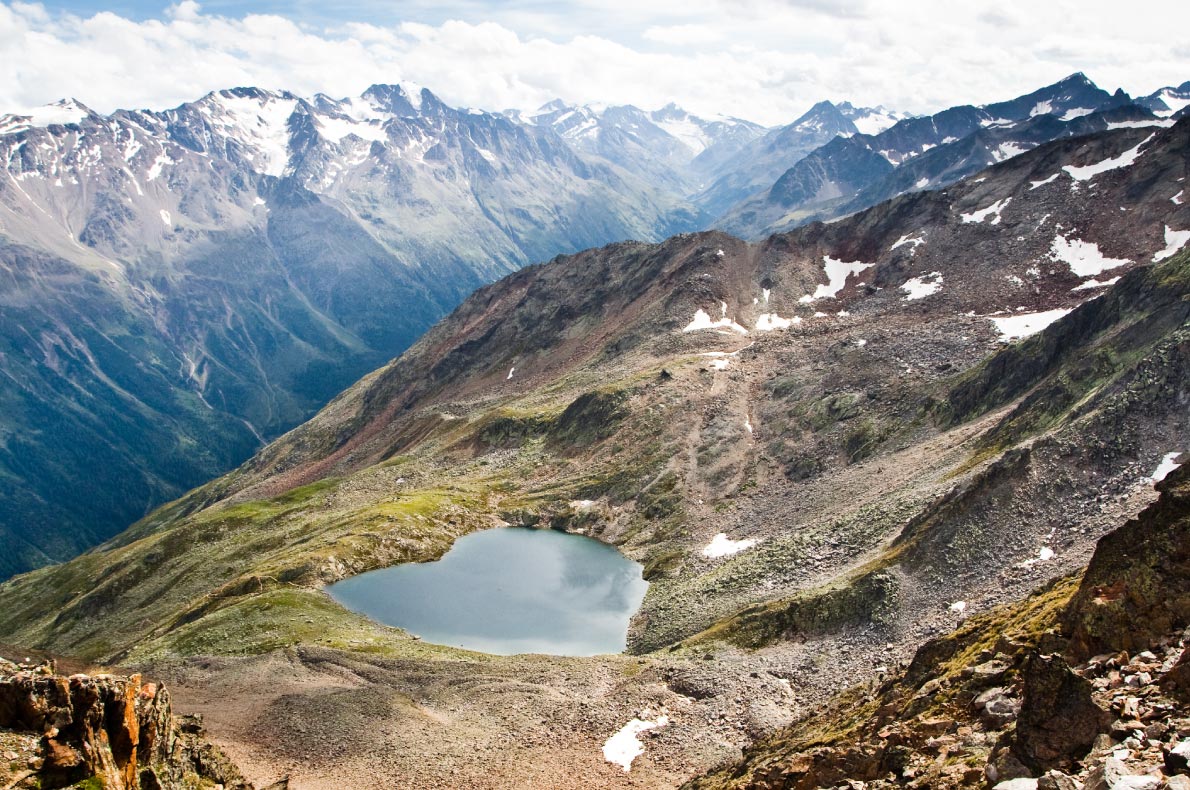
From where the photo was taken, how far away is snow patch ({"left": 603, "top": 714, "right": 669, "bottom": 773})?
5012 centimetres

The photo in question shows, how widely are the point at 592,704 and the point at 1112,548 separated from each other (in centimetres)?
3574

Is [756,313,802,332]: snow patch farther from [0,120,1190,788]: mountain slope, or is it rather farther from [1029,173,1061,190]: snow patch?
[1029,173,1061,190]: snow patch

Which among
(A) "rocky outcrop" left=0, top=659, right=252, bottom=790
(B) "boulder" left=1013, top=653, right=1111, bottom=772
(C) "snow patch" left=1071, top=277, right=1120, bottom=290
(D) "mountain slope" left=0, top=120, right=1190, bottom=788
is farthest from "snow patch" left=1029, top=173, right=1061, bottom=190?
(A) "rocky outcrop" left=0, top=659, right=252, bottom=790

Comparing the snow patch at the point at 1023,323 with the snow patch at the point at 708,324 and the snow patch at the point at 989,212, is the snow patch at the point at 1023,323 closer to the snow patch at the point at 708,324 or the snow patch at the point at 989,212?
the snow patch at the point at 989,212

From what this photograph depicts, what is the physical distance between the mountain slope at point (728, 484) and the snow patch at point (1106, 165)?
760 mm

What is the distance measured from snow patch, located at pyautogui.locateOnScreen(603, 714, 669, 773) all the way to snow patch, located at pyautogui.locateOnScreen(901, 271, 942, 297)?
107390 millimetres

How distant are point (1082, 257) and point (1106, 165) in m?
32.0

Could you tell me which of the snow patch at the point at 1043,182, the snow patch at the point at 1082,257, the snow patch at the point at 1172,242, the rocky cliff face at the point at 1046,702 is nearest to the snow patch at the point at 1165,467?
the rocky cliff face at the point at 1046,702

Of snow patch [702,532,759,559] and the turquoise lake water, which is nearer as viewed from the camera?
the turquoise lake water

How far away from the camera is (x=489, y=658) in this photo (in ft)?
217

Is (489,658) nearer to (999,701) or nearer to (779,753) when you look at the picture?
(779,753)

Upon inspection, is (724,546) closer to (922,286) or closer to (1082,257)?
(922,286)

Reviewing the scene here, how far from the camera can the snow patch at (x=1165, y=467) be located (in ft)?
193

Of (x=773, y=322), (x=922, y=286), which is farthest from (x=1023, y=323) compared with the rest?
(x=773, y=322)
